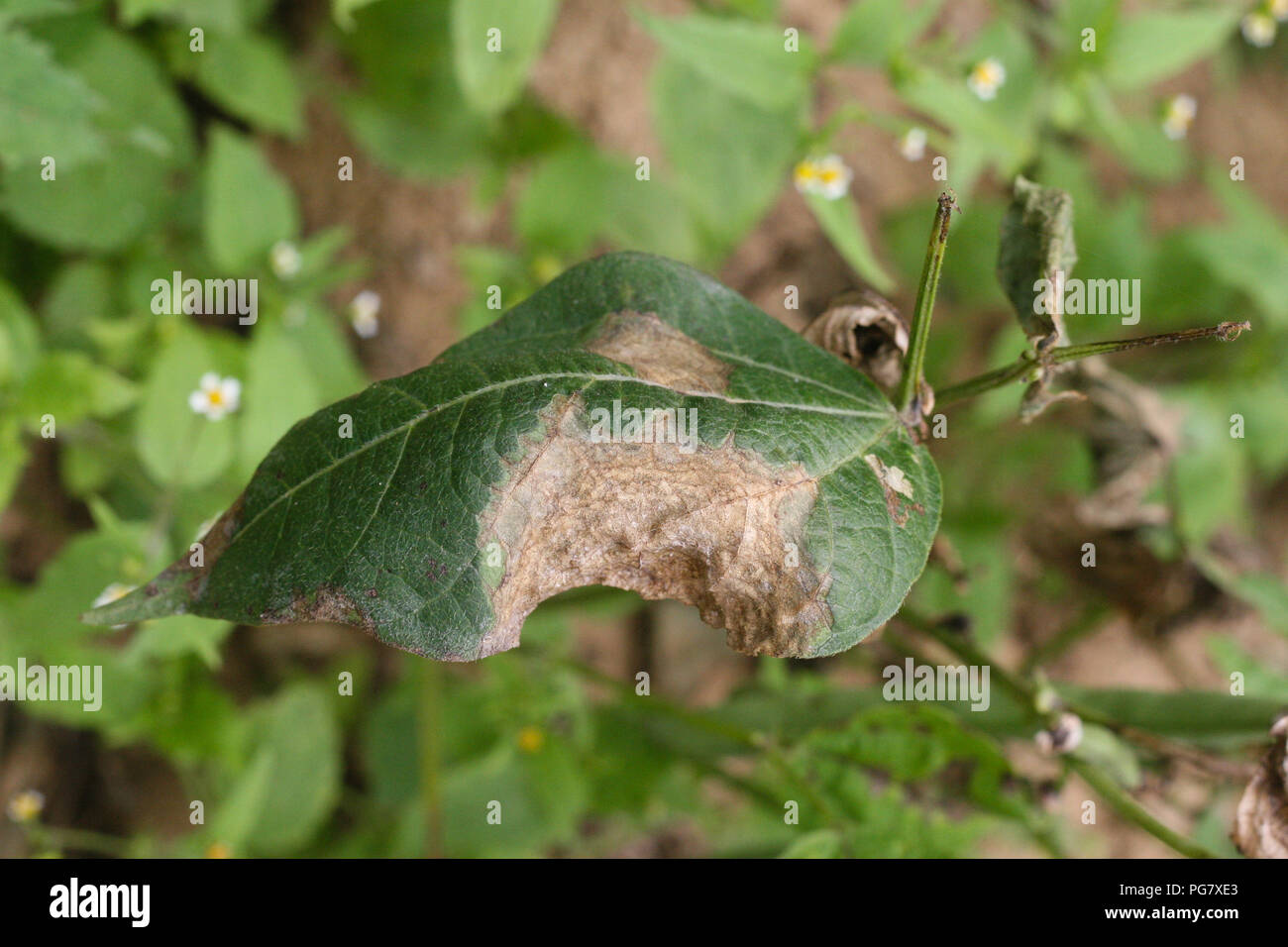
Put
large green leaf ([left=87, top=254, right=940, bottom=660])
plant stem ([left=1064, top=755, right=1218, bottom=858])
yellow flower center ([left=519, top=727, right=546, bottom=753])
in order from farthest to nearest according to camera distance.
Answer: yellow flower center ([left=519, top=727, right=546, bottom=753])
plant stem ([left=1064, top=755, right=1218, bottom=858])
large green leaf ([left=87, top=254, right=940, bottom=660])

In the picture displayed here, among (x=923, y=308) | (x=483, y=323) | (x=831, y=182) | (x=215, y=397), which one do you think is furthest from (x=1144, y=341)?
(x=215, y=397)

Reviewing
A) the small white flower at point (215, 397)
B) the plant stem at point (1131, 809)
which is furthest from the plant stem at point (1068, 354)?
the small white flower at point (215, 397)

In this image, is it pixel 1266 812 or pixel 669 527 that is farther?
pixel 1266 812

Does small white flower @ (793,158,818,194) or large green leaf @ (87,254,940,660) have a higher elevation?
small white flower @ (793,158,818,194)

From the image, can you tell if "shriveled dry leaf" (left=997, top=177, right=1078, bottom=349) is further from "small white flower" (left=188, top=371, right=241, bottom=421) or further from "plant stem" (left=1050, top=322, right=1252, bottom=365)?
"small white flower" (left=188, top=371, right=241, bottom=421)

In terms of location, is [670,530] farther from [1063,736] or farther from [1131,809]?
[1131,809]

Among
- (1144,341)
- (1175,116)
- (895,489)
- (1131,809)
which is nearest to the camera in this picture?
(1144,341)

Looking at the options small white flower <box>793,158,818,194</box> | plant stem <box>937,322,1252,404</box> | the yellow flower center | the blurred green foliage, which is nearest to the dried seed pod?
plant stem <box>937,322,1252,404</box>
